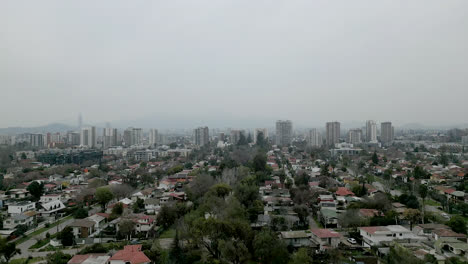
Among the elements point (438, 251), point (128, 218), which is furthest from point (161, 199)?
point (438, 251)

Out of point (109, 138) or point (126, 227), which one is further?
point (109, 138)

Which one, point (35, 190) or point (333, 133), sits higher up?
point (333, 133)

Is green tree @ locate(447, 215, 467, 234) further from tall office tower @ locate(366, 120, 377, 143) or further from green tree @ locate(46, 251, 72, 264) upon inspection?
tall office tower @ locate(366, 120, 377, 143)

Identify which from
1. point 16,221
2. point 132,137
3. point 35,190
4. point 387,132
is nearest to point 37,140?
point 132,137

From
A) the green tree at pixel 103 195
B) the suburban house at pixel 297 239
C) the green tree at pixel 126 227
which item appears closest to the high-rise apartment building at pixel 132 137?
the green tree at pixel 103 195

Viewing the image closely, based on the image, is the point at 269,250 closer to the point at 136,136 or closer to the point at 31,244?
the point at 31,244

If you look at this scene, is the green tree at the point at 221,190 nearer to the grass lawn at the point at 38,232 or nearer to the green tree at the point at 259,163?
the grass lawn at the point at 38,232

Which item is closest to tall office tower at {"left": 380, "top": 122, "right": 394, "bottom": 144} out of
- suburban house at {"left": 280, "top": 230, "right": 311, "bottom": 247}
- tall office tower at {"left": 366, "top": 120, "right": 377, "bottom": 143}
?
tall office tower at {"left": 366, "top": 120, "right": 377, "bottom": 143}

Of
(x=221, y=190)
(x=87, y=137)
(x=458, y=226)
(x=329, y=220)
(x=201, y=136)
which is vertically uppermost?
(x=201, y=136)
